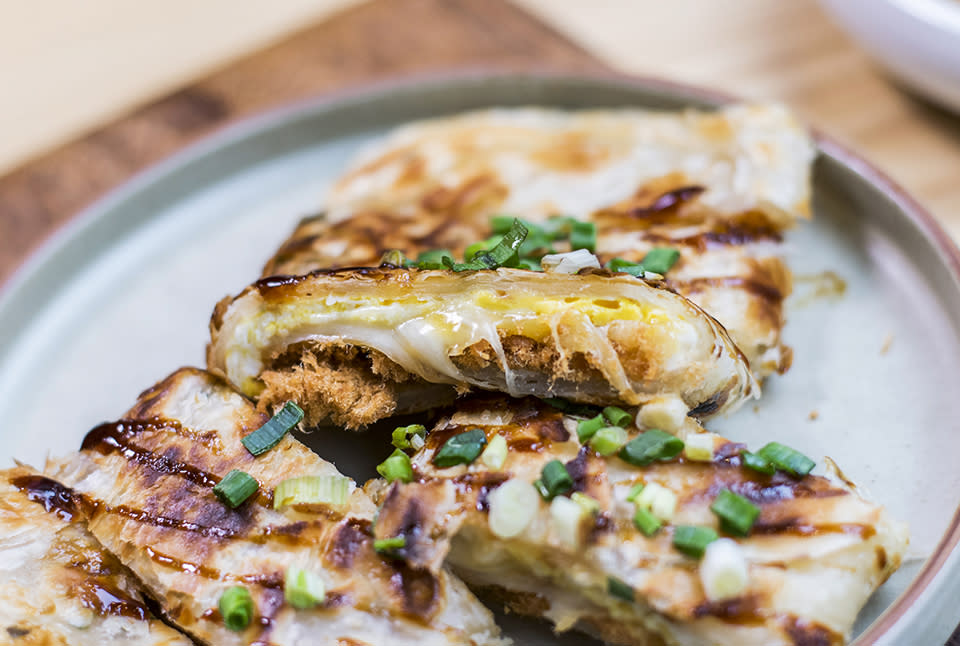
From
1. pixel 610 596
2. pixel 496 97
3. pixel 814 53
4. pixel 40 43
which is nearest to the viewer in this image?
pixel 610 596

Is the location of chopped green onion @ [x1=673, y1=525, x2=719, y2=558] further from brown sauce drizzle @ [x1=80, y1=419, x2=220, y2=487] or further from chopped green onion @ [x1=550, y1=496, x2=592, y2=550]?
brown sauce drizzle @ [x1=80, y1=419, x2=220, y2=487]

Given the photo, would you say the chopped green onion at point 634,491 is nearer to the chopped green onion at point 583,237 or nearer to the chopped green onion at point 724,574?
the chopped green onion at point 724,574

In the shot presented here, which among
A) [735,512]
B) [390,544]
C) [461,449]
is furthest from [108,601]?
[735,512]

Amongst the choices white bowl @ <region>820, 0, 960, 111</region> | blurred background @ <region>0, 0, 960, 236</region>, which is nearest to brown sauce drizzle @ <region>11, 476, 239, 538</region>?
blurred background @ <region>0, 0, 960, 236</region>

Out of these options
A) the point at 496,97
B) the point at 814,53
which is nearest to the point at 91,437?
the point at 496,97

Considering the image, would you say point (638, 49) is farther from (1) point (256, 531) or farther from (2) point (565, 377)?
(1) point (256, 531)
